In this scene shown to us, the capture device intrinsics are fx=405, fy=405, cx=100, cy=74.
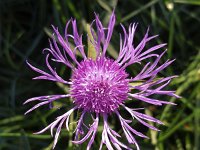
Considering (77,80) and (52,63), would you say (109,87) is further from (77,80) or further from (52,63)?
(52,63)

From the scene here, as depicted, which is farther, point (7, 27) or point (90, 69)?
point (7, 27)

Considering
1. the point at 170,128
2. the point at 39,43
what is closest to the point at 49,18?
the point at 39,43

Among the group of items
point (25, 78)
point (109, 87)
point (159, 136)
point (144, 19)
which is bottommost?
point (159, 136)

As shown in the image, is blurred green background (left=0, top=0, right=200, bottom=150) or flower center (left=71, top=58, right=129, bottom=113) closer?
flower center (left=71, top=58, right=129, bottom=113)

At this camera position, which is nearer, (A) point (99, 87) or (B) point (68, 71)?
(A) point (99, 87)
